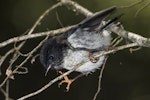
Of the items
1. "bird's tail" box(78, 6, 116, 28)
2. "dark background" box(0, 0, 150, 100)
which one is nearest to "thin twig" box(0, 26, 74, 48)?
"bird's tail" box(78, 6, 116, 28)

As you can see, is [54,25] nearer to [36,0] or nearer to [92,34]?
[36,0]

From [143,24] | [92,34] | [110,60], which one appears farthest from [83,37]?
[110,60]

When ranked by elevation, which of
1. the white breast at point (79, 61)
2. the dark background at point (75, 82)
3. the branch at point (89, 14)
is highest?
the branch at point (89, 14)

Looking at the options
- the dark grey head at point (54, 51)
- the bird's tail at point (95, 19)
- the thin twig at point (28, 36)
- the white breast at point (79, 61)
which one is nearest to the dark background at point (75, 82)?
the dark grey head at point (54, 51)

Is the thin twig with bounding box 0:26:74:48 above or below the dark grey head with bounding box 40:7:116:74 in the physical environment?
above

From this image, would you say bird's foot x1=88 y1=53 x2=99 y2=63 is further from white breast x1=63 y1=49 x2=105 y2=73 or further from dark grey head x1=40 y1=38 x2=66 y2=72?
dark grey head x1=40 y1=38 x2=66 y2=72

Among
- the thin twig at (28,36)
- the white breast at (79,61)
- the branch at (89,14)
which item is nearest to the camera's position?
the branch at (89,14)

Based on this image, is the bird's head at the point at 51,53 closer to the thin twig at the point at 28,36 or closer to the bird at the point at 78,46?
the bird at the point at 78,46
